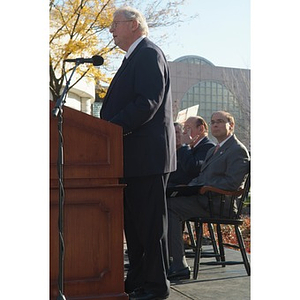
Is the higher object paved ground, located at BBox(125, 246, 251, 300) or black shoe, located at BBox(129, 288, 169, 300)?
black shoe, located at BBox(129, 288, 169, 300)

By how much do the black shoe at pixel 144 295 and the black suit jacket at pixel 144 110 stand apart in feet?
2.06

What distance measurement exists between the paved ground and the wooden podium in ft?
2.18

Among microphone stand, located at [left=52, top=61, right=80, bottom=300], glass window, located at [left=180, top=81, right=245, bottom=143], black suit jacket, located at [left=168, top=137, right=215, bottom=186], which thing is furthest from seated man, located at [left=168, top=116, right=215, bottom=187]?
glass window, located at [left=180, top=81, right=245, bottom=143]

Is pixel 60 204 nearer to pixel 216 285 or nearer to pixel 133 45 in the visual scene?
pixel 133 45

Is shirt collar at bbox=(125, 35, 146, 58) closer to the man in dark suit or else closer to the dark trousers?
the man in dark suit

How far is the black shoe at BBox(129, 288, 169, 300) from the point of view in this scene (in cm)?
329

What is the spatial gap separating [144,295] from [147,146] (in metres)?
0.78

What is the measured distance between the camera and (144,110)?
3.21 metres

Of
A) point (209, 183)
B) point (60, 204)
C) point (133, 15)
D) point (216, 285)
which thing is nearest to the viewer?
point (60, 204)

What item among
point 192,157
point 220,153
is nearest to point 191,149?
point 192,157

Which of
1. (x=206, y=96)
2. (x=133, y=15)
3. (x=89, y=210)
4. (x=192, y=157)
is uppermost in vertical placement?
(x=206, y=96)

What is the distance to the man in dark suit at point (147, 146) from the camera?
3.29 m

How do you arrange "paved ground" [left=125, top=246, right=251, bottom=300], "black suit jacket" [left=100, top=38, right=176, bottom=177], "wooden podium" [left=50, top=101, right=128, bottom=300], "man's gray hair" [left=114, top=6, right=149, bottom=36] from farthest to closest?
"paved ground" [left=125, top=246, right=251, bottom=300] < "man's gray hair" [left=114, top=6, right=149, bottom=36] < "black suit jacket" [left=100, top=38, right=176, bottom=177] < "wooden podium" [left=50, top=101, right=128, bottom=300]

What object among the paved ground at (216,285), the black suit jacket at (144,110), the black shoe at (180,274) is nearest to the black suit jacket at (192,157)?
the paved ground at (216,285)
